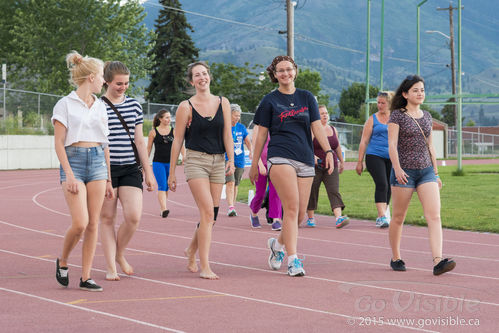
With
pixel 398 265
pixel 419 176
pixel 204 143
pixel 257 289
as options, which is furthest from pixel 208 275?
pixel 419 176

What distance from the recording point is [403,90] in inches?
324

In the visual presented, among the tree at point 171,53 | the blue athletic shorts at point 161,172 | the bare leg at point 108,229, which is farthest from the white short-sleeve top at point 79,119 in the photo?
the tree at point 171,53

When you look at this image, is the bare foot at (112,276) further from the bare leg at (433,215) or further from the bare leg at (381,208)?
the bare leg at (381,208)

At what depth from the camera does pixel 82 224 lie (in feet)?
22.2

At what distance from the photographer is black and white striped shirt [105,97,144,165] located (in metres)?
7.46

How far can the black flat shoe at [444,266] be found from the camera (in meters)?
7.65

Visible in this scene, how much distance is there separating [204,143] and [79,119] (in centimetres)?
138

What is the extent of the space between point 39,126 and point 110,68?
106ft

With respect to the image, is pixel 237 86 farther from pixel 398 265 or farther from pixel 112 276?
pixel 112 276

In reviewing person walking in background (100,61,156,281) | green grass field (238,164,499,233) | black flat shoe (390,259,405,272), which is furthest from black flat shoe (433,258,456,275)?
green grass field (238,164,499,233)

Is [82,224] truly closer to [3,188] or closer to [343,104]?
[3,188]

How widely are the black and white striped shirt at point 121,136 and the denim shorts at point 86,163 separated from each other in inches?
21.2

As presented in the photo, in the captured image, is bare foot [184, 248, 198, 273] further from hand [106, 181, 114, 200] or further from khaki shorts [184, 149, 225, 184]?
hand [106, 181, 114, 200]

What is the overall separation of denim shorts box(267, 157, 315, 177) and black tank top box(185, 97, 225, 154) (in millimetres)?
531
